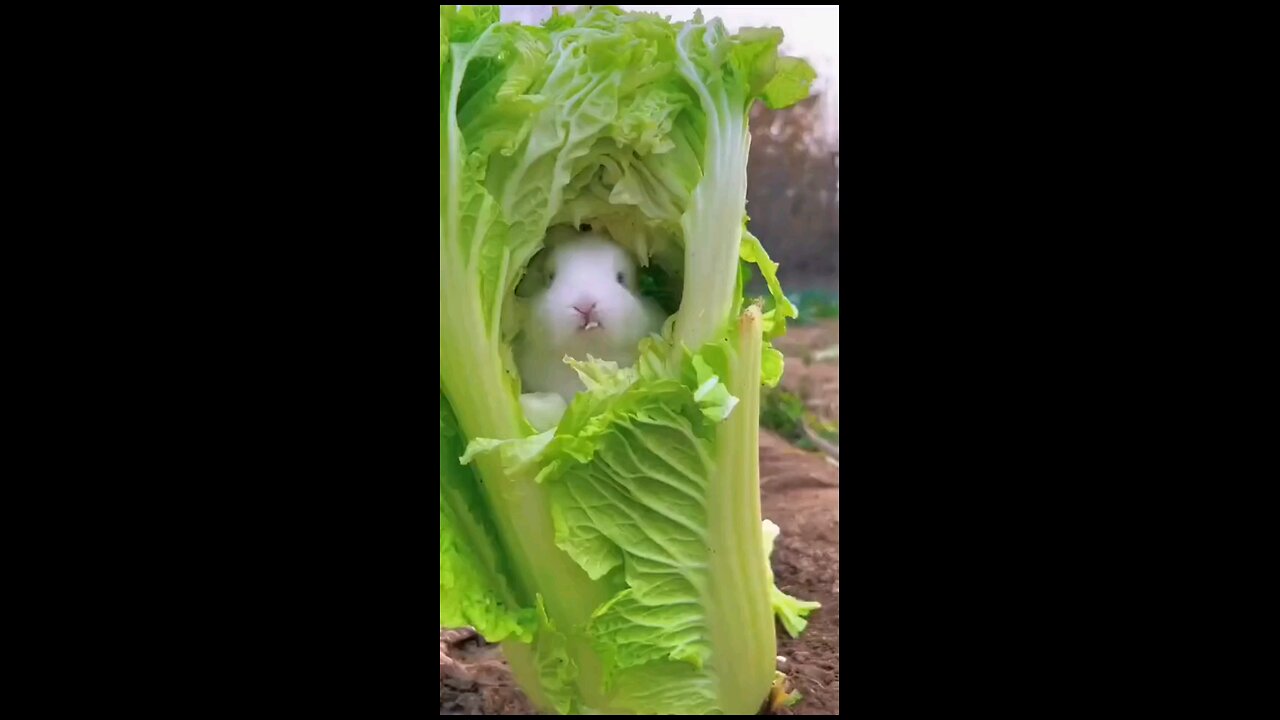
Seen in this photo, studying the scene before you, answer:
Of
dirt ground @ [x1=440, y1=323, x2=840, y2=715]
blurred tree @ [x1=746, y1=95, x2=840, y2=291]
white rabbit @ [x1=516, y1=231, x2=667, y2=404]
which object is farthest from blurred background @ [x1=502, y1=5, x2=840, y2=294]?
white rabbit @ [x1=516, y1=231, x2=667, y2=404]

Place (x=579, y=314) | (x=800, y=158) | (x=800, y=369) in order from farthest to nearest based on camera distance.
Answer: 1. (x=800, y=369)
2. (x=800, y=158)
3. (x=579, y=314)

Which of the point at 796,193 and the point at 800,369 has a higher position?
the point at 796,193

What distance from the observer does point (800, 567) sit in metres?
1.91

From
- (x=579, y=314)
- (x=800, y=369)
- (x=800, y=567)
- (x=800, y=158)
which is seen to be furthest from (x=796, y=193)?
(x=800, y=567)

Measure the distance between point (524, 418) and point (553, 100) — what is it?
0.52m

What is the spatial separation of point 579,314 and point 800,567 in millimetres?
819

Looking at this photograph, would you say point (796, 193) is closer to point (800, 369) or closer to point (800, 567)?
point (800, 369)

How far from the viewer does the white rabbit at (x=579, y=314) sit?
4.85 ft

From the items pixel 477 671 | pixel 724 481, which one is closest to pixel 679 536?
pixel 724 481

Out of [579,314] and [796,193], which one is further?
[796,193]

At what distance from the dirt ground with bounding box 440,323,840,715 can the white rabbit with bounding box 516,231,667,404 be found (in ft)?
1.34

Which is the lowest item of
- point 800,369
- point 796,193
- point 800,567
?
point 800,567

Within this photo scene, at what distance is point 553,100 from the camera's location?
1.42 metres

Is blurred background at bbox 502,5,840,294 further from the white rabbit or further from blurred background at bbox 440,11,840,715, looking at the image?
the white rabbit
